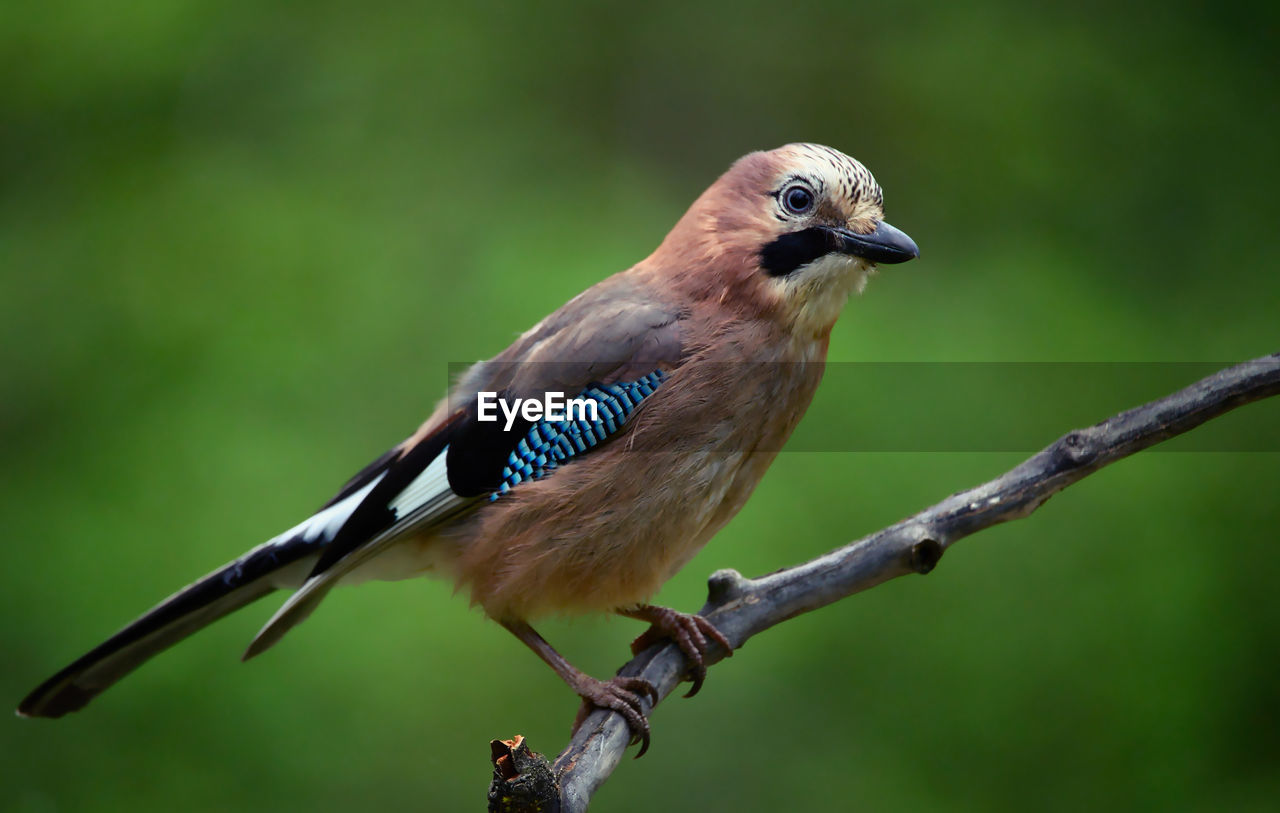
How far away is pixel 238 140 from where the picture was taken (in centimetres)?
402

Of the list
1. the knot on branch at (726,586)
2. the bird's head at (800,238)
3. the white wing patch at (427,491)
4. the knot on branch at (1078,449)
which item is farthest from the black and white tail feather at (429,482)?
the knot on branch at (1078,449)

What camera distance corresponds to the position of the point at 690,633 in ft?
7.75

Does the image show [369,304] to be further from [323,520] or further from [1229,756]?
[1229,756]

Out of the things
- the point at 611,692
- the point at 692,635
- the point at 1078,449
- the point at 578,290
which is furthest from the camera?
the point at 578,290

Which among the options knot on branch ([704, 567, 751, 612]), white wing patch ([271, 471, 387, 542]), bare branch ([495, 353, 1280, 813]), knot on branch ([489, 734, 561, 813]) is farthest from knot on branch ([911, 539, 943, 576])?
white wing patch ([271, 471, 387, 542])

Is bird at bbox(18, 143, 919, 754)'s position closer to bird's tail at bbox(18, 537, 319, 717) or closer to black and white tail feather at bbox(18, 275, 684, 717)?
black and white tail feather at bbox(18, 275, 684, 717)

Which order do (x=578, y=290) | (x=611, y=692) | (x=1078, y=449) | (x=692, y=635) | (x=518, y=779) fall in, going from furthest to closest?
(x=578, y=290) → (x=692, y=635) → (x=611, y=692) → (x=1078, y=449) → (x=518, y=779)

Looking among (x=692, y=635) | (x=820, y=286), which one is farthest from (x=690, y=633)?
(x=820, y=286)

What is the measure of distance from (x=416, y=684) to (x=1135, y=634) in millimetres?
2432

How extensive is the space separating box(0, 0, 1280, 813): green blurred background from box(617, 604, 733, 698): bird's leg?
53 centimetres

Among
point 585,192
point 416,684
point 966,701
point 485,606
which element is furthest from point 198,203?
point 966,701

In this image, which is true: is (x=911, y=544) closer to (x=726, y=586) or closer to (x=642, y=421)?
(x=726, y=586)

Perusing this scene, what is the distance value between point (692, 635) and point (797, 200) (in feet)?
3.28

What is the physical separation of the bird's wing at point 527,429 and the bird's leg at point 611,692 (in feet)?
1.29
